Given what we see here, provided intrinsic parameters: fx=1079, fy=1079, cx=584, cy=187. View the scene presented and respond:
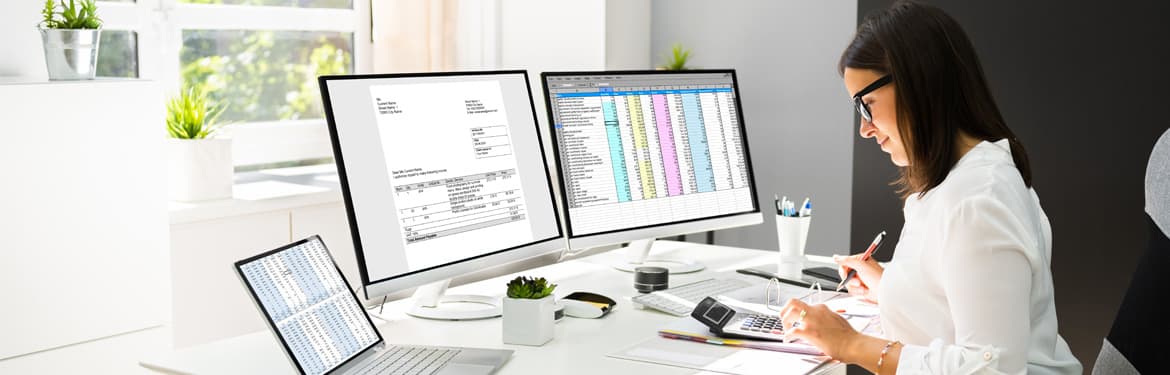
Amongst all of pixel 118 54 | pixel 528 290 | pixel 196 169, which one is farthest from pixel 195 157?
pixel 528 290

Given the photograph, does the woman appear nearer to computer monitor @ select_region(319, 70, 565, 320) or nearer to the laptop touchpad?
the laptop touchpad

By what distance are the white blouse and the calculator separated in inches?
9.2

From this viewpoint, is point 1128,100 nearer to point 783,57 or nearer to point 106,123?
point 783,57

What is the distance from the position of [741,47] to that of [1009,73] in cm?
119

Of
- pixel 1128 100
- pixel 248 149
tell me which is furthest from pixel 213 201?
pixel 1128 100

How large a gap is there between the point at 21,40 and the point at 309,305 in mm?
1449

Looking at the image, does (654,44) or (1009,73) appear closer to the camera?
(1009,73)

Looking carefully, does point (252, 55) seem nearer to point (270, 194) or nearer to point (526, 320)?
point (270, 194)

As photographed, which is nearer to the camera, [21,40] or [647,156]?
[647,156]

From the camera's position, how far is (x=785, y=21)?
12.4ft

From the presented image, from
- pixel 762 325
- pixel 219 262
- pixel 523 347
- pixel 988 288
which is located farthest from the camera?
pixel 219 262

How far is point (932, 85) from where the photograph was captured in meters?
1.59

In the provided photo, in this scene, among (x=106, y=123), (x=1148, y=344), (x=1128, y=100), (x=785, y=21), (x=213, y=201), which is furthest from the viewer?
(x=785, y=21)

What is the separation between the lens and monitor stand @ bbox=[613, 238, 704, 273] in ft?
8.18
